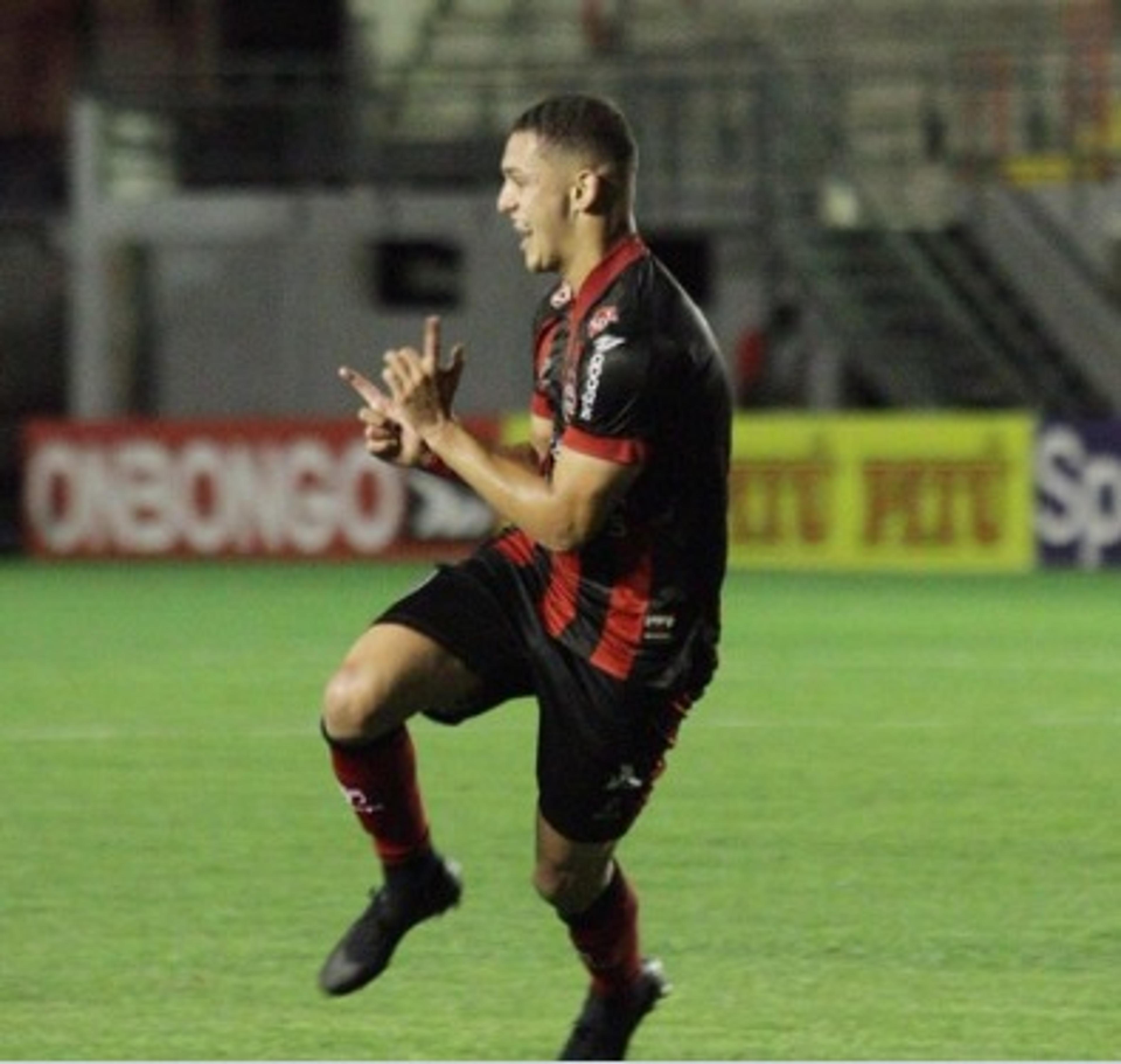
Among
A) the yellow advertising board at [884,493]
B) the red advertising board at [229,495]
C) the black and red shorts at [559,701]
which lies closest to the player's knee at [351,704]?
the black and red shorts at [559,701]

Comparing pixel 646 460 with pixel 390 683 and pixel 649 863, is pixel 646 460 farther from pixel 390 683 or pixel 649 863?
pixel 649 863

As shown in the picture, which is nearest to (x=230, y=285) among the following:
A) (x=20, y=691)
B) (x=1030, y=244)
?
(x=1030, y=244)

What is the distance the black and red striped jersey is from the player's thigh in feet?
0.82

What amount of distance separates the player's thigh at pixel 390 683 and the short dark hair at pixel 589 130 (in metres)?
1.01

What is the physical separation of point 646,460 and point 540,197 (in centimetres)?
53

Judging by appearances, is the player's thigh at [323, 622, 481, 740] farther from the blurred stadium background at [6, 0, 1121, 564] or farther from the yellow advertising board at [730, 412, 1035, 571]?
the blurred stadium background at [6, 0, 1121, 564]

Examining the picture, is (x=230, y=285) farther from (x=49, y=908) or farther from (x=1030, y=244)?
(x=49, y=908)

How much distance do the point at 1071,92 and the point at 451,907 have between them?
76.2ft

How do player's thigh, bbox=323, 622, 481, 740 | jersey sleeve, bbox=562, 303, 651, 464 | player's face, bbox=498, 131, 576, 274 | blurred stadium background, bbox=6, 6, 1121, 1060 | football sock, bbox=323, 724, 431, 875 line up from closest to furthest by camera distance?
jersey sleeve, bbox=562, 303, 651, 464, player's face, bbox=498, 131, 576, 274, player's thigh, bbox=323, 622, 481, 740, football sock, bbox=323, 724, 431, 875, blurred stadium background, bbox=6, 6, 1121, 1060

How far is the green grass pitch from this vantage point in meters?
7.99

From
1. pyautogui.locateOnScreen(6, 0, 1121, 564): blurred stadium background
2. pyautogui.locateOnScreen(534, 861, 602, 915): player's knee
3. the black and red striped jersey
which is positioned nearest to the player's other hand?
the black and red striped jersey

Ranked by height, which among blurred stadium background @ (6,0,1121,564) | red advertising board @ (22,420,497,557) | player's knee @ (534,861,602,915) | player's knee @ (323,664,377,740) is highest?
player's knee @ (323,664,377,740)

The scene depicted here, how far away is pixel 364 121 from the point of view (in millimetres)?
31641

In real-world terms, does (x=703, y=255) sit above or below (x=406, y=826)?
below
